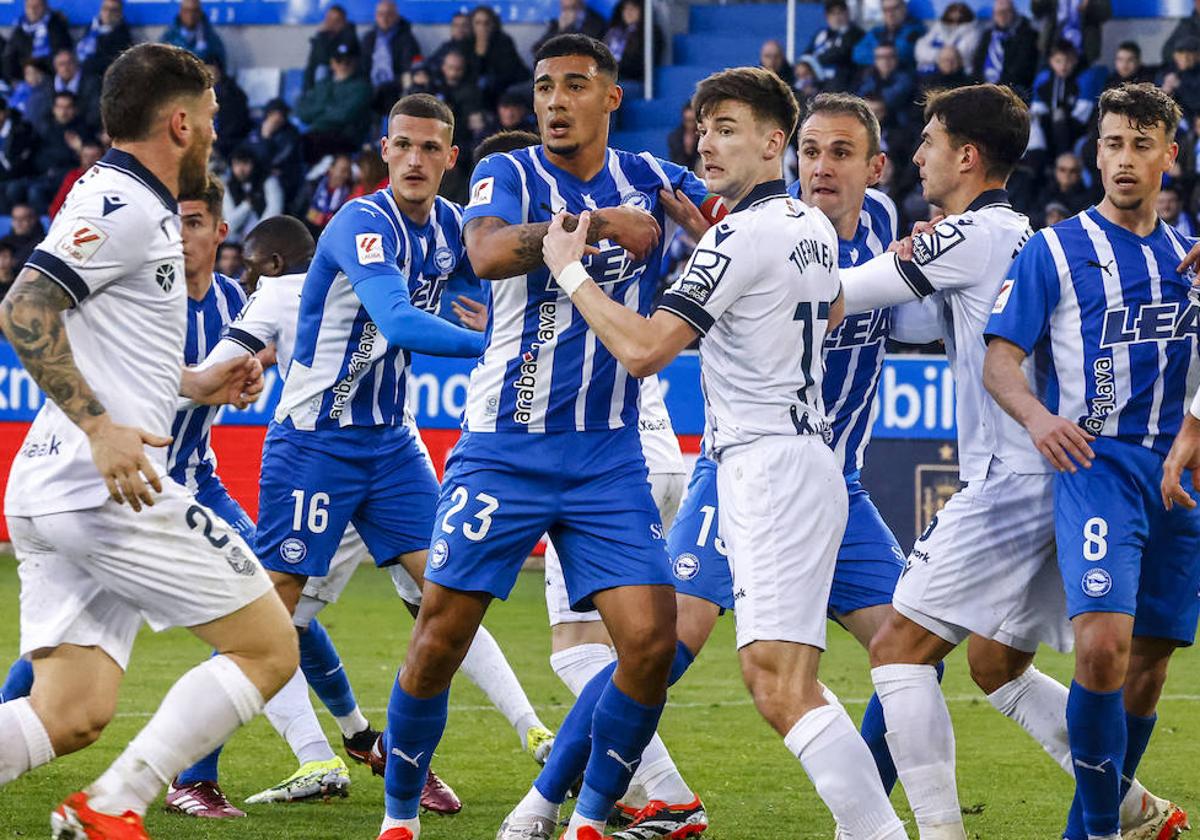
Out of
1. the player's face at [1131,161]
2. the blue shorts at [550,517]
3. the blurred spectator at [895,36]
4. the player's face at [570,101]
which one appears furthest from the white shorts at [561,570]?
the blurred spectator at [895,36]

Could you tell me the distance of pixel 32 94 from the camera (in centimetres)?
2091

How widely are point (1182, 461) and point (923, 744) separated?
3.75ft

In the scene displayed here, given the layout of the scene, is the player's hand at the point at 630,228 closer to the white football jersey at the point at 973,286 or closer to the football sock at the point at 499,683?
the white football jersey at the point at 973,286

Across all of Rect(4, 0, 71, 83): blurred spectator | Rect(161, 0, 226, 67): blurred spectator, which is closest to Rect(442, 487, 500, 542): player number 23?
Rect(161, 0, 226, 67): blurred spectator

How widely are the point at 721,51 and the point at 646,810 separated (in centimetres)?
1523

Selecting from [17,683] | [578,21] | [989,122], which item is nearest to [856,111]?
[989,122]

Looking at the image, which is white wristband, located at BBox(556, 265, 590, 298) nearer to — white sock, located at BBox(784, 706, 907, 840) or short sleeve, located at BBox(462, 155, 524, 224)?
short sleeve, located at BBox(462, 155, 524, 224)

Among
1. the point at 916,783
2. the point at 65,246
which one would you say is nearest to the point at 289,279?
the point at 65,246

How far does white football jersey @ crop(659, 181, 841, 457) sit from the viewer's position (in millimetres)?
5223

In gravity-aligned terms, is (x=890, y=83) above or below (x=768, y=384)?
above

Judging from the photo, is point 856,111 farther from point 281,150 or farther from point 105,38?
point 105,38

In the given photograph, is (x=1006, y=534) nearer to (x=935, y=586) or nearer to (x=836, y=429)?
(x=935, y=586)

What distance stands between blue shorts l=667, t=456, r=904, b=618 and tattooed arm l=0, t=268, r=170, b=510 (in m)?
2.07

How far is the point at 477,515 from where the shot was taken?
575cm
